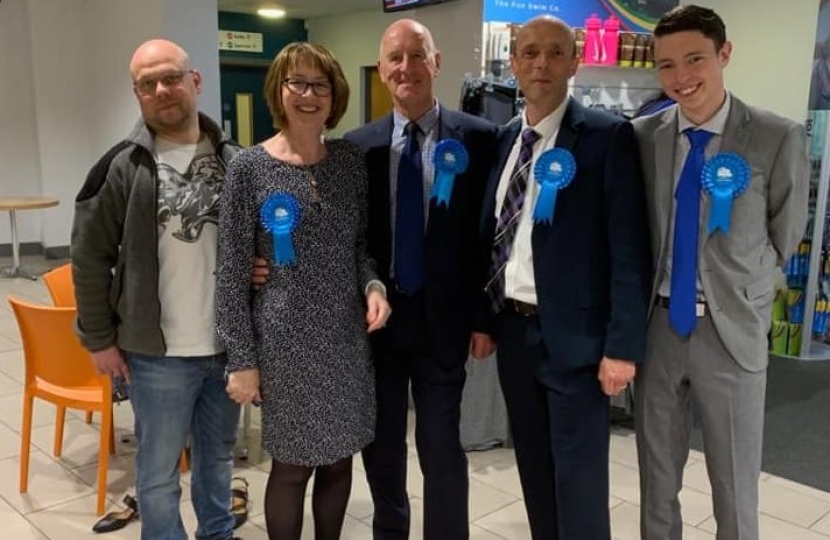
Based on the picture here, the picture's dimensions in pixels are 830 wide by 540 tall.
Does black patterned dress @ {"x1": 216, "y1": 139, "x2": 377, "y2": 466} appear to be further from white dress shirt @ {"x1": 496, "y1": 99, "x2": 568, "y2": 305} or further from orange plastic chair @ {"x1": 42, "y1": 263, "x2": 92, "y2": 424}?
orange plastic chair @ {"x1": 42, "y1": 263, "x2": 92, "y2": 424}

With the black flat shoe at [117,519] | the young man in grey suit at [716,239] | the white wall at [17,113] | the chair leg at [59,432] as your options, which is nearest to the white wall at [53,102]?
the white wall at [17,113]

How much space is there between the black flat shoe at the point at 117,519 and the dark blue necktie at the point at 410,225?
1486 mm

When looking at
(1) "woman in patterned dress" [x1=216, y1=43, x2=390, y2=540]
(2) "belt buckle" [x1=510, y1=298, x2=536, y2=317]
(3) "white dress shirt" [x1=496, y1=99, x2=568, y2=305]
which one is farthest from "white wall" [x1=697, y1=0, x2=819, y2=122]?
(1) "woman in patterned dress" [x1=216, y1=43, x2=390, y2=540]

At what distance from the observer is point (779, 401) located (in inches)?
164

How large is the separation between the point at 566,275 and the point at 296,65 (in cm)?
84

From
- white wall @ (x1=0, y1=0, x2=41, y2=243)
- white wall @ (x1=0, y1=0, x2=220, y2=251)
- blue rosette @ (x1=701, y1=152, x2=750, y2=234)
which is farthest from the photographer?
white wall @ (x1=0, y1=0, x2=41, y2=243)

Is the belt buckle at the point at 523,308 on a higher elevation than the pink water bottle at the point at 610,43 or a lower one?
lower

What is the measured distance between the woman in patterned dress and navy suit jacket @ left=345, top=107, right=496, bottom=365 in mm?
79

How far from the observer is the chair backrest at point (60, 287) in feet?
10.5

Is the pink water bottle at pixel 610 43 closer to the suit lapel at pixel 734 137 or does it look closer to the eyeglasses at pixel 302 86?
the suit lapel at pixel 734 137

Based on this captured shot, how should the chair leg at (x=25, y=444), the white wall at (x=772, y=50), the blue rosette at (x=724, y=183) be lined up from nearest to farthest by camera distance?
the blue rosette at (x=724, y=183), the chair leg at (x=25, y=444), the white wall at (x=772, y=50)

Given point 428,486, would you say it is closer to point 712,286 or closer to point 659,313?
point 659,313

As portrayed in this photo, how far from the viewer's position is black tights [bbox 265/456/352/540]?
79.1 inches

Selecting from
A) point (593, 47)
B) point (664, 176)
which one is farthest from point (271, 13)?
point (664, 176)
